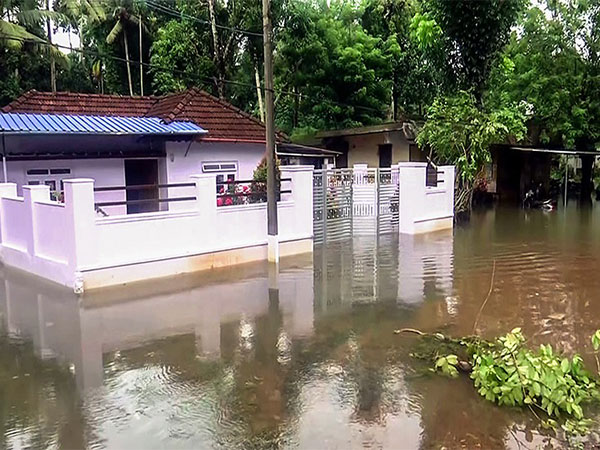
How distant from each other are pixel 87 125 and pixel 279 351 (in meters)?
8.72

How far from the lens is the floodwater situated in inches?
165

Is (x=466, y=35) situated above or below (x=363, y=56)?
below

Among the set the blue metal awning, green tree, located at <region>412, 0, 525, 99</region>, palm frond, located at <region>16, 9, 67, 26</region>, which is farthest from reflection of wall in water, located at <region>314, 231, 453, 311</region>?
→ palm frond, located at <region>16, 9, 67, 26</region>

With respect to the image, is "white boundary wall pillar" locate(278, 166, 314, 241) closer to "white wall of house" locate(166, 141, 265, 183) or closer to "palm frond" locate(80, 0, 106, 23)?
"white wall of house" locate(166, 141, 265, 183)

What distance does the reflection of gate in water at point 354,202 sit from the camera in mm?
12516

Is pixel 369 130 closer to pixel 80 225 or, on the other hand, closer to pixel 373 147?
pixel 373 147

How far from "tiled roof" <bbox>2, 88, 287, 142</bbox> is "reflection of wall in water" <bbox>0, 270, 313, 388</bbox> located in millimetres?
6413

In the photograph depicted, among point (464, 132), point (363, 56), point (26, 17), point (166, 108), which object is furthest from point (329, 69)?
point (26, 17)

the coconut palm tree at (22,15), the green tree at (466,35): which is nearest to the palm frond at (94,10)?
the coconut palm tree at (22,15)

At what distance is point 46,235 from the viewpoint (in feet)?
29.9

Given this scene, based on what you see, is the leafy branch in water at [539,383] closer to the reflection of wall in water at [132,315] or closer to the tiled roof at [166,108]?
the reflection of wall in water at [132,315]

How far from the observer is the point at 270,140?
33.8ft

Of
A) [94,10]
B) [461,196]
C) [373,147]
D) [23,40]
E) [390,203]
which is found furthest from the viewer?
[94,10]

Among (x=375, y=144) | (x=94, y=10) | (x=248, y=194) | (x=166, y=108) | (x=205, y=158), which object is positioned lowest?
(x=248, y=194)
